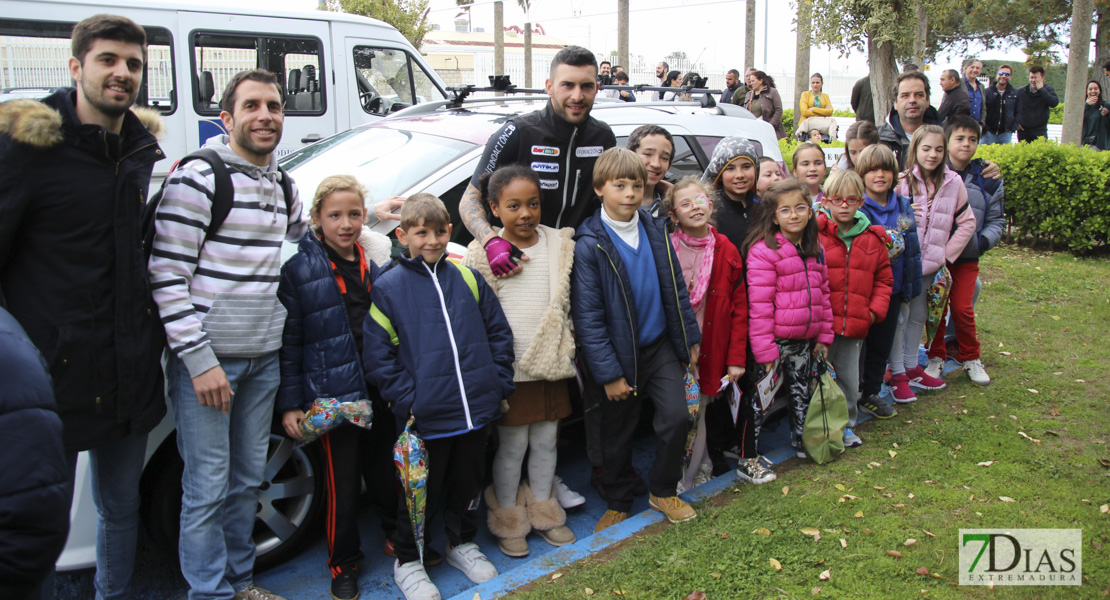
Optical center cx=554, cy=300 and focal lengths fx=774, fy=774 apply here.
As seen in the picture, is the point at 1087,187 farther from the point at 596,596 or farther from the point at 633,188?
the point at 596,596

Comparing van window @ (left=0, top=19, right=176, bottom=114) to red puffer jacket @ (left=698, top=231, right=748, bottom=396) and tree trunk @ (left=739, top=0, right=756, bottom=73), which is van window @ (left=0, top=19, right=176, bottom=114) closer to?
red puffer jacket @ (left=698, top=231, right=748, bottom=396)

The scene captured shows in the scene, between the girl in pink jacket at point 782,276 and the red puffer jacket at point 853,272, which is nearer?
the girl in pink jacket at point 782,276

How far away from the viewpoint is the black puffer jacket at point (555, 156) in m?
3.68

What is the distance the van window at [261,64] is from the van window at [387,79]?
0.55 m

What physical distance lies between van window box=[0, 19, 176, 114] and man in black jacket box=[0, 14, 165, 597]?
22.6ft

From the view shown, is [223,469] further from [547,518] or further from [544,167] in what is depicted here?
[544,167]

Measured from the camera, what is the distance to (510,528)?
11.8ft

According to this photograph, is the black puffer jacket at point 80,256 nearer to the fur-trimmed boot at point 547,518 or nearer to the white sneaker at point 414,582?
the white sneaker at point 414,582

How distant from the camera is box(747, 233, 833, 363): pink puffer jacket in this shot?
13.2 feet

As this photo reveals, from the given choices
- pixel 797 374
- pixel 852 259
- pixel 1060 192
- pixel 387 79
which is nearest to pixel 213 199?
pixel 797 374

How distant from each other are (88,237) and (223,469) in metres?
0.96

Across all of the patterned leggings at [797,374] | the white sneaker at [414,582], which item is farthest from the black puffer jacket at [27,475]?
the patterned leggings at [797,374]

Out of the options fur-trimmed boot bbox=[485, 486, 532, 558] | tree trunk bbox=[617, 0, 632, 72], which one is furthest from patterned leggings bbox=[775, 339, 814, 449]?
tree trunk bbox=[617, 0, 632, 72]

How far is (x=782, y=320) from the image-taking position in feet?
13.2
